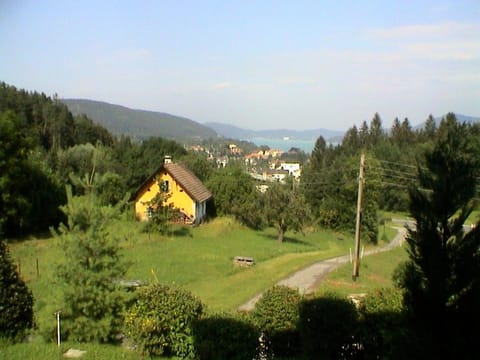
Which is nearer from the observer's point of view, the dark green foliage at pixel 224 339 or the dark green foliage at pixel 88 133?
the dark green foliage at pixel 224 339

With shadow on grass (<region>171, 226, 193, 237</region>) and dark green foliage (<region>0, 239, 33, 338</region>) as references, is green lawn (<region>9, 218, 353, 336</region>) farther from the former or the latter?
dark green foliage (<region>0, 239, 33, 338</region>)

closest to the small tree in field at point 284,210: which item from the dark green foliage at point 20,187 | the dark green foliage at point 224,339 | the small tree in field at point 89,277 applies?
the dark green foliage at point 20,187

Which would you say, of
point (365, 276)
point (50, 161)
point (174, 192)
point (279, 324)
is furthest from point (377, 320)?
point (50, 161)

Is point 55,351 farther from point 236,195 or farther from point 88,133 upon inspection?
point 88,133

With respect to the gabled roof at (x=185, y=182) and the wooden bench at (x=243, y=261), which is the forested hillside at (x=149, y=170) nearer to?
the gabled roof at (x=185, y=182)

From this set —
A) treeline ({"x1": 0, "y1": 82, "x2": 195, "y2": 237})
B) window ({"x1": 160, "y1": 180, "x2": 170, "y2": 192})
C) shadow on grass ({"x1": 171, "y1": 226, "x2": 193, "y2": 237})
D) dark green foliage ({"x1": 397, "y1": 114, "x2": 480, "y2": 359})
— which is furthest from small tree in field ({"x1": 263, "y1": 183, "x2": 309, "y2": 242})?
dark green foliage ({"x1": 397, "y1": 114, "x2": 480, "y2": 359})

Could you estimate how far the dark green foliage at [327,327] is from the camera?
30.3 feet

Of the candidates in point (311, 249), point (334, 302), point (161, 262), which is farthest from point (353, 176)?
point (334, 302)

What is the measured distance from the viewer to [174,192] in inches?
1581

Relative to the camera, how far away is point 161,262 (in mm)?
24484

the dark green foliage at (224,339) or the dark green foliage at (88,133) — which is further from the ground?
the dark green foliage at (88,133)

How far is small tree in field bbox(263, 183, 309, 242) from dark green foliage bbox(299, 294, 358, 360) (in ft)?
86.5

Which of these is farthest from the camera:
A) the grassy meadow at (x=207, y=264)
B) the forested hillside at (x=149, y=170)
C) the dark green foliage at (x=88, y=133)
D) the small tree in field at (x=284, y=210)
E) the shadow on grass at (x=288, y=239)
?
the dark green foliage at (x=88, y=133)

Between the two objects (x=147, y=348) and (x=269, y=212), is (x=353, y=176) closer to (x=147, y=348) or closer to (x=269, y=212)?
(x=269, y=212)
